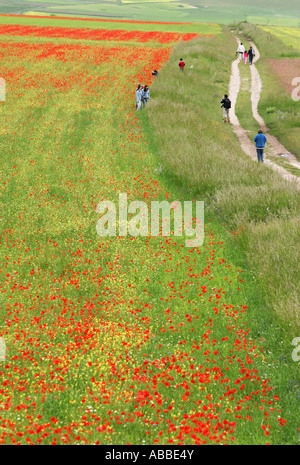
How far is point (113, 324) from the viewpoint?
9.95 meters

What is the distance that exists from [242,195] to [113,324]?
7.67 m

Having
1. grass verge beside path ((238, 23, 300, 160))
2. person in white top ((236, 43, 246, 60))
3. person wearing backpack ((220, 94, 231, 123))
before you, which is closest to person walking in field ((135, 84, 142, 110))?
person wearing backpack ((220, 94, 231, 123))

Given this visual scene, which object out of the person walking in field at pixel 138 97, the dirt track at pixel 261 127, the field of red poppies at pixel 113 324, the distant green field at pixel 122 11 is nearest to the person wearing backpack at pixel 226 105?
the dirt track at pixel 261 127

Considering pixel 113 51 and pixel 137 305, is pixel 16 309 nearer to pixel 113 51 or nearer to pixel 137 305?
pixel 137 305

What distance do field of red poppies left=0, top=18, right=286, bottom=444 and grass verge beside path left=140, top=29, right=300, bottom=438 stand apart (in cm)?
51

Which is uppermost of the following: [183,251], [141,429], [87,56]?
[87,56]

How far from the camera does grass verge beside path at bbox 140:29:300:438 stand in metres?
9.52

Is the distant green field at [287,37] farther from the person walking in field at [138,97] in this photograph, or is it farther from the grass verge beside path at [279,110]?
the person walking in field at [138,97]

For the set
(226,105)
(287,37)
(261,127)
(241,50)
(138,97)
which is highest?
(287,37)

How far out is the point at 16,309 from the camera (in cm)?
1055

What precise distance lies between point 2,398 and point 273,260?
781 centimetres

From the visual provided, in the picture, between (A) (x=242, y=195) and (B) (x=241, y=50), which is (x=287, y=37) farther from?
(A) (x=242, y=195)

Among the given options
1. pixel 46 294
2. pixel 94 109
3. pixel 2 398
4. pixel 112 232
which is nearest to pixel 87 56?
pixel 94 109

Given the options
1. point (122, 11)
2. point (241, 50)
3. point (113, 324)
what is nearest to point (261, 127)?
point (241, 50)
